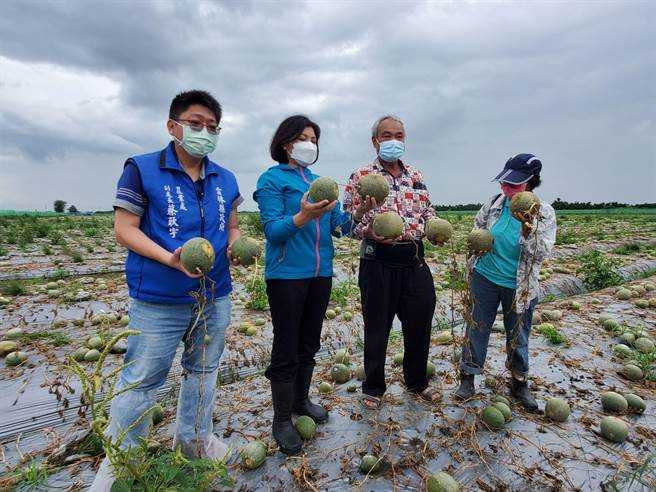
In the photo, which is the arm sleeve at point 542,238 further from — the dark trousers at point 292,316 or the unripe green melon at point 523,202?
the dark trousers at point 292,316

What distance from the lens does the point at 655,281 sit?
8336mm

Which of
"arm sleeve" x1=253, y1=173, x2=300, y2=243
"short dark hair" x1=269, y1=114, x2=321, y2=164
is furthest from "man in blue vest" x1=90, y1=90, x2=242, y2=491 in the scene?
"short dark hair" x1=269, y1=114, x2=321, y2=164

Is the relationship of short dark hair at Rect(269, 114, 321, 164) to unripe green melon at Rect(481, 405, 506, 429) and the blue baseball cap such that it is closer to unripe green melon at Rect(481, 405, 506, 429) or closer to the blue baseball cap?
the blue baseball cap

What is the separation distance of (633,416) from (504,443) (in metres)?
1.40

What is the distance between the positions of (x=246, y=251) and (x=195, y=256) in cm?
41

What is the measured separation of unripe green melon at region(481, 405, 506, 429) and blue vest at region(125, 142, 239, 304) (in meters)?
2.24

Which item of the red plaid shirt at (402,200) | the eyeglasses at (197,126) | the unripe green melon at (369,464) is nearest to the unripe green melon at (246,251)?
the eyeglasses at (197,126)

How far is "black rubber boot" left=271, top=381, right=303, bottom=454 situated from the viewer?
2.82 metres

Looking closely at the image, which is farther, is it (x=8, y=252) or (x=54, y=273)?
(x=8, y=252)

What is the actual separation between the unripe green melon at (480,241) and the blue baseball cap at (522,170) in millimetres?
451

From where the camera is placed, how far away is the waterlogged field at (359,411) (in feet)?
8.49

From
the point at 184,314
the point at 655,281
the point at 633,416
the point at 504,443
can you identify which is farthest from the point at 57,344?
the point at 655,281

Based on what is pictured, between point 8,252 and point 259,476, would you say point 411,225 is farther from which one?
point 8,252

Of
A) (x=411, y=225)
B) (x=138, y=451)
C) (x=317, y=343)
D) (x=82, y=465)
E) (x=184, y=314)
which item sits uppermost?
(x=411, y=225)
